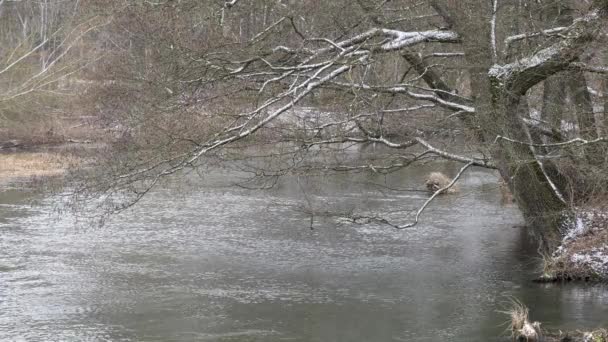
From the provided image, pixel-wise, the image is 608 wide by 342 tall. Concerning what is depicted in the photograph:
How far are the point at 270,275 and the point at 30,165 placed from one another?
14956 millimetres

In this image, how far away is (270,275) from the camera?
12625mm

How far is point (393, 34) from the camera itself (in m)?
12.3

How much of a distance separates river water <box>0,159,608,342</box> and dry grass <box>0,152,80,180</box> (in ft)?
12.9

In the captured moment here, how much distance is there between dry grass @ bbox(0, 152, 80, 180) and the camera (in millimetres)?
23312

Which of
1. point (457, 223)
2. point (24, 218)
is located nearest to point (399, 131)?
point (457, 223)

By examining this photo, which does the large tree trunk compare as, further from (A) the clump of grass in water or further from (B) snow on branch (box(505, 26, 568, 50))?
(A) the clump of grass in water

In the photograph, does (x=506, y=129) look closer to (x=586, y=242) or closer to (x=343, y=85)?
(x=586, y=242)

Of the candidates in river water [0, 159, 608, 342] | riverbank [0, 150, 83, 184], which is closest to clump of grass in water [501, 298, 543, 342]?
river water [0, 159, 608, 342]

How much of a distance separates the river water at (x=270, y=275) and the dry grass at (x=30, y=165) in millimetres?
3925

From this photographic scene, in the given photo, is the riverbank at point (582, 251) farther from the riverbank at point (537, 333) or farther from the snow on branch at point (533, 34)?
the snow on branch at point (533, 34)

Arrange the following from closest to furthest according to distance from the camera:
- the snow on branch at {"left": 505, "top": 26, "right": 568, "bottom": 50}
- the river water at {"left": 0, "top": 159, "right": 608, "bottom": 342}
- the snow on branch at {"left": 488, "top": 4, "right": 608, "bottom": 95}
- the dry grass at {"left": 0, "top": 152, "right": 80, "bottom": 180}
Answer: the snow on branch at {"left": 488, "top": 4, "right": 608, "bottom": 95}, the river water at {"left": 0, "top": 159, "right": 608, "bottom": 342}, the snow on branch at {"left": 505, "top": 26, "right": 568, "bottom": 50}, the dry grass at {"left": 0, "top": 152, "right": 80, "bottom": 180}

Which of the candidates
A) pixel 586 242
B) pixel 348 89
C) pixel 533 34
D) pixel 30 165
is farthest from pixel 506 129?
pixel 30 165

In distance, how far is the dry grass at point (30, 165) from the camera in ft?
76.5

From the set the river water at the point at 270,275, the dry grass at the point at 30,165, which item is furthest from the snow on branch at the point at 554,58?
the dry grass at the point at 30,165
